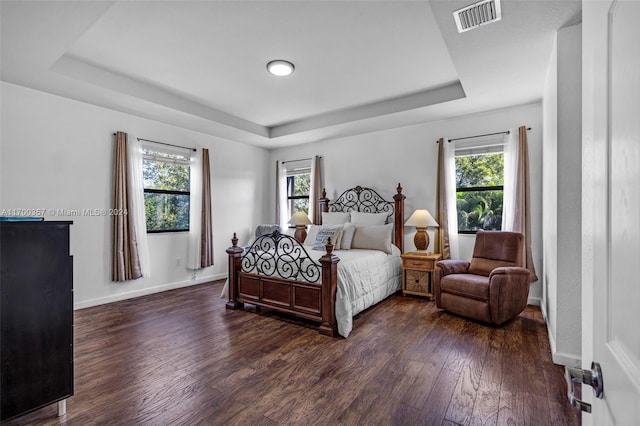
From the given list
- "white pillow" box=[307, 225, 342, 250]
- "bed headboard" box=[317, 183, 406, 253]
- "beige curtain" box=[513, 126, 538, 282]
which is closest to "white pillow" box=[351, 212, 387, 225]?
"bed headboard" box=[317, 183, 406, 253]

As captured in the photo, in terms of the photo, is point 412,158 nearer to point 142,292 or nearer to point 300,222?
point 300,222

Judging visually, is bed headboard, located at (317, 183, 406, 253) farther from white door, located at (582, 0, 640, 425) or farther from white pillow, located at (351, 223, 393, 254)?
white door, located at (582, 0, 640, 425)

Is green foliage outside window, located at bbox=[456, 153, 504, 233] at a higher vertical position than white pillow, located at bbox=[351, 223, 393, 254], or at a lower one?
higher

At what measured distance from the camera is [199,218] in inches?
199

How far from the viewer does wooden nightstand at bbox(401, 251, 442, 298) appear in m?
4.12

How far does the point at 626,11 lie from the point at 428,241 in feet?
13.3

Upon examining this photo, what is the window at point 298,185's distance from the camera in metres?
6.03

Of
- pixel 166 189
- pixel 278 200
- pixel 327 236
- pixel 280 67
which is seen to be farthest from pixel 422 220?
pixel 166 189

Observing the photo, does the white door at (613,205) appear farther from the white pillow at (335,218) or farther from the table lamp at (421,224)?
the white pillow at (335,218)

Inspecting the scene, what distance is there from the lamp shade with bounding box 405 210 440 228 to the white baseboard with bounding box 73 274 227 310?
3496 mm

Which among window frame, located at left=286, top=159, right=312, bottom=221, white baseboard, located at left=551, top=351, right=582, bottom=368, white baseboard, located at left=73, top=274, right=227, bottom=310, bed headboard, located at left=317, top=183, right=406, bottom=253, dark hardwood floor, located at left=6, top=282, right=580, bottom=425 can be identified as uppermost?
window frame, located at left=286, top=159, right=312, bottom=221

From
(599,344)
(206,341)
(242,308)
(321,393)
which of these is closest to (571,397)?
(599,344)

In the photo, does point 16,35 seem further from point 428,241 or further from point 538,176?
point 538,176

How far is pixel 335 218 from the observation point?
5086 mm
